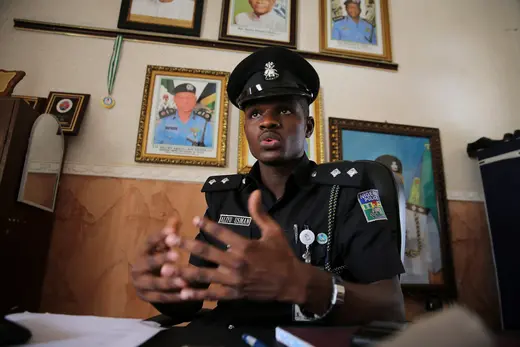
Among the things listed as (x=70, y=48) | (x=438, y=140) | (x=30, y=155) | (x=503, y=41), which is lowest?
(x=30, y=155)

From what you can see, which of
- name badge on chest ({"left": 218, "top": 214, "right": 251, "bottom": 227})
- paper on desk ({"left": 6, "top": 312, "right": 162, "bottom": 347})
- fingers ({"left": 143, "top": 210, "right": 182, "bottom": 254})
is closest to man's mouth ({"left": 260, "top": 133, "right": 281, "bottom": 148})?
name badge on chest ({"left": 218, "top": 214, "right": 251, "bottom": 227})

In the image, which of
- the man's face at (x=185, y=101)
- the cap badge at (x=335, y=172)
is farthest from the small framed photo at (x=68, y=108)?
the cap badge at (x=335, y=172)

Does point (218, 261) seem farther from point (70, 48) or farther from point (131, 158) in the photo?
point (70, 48)

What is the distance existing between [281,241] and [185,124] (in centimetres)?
123

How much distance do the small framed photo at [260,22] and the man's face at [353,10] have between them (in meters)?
0.34

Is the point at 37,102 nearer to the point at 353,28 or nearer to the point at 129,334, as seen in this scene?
the point at 129,334

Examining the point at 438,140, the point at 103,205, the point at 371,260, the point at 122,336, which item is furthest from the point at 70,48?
the point at 438,140

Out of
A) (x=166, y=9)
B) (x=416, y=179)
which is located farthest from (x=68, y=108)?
(x=416, y=179)

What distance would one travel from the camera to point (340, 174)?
77 centimetres

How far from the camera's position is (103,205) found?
1386mm

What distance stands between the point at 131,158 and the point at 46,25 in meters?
0.84

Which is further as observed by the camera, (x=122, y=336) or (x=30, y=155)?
(x=30, y=155)

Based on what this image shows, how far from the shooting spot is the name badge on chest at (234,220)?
0.81 m

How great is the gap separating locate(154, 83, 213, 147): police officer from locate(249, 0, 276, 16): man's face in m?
0.61
